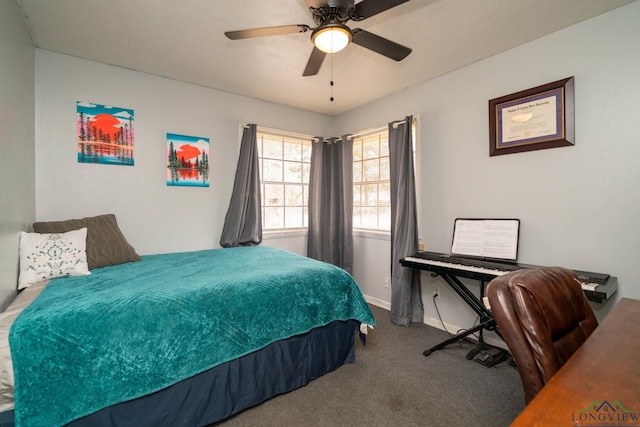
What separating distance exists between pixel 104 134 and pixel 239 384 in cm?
256

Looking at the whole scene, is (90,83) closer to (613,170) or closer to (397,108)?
(397,108)

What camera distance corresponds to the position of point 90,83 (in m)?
2.62

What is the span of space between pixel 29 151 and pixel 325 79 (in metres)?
2.64

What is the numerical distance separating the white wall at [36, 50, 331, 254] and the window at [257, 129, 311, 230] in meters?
0.30

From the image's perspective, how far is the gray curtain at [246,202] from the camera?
3330mm

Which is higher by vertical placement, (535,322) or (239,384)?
(535,322)

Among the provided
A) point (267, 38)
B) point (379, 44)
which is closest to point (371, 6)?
point (379, 44)

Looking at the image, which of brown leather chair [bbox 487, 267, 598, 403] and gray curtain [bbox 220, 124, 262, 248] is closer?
brown leather chair [bbox 487, 267, 598, 403]

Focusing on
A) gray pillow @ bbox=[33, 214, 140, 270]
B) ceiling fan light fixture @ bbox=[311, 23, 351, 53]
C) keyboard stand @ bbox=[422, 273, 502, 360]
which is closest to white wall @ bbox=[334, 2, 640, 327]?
Result: keyboard stand @ bbox=[422, 273, 502, 360]

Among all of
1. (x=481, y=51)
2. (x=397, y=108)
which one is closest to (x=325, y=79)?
(x=397, y=108)

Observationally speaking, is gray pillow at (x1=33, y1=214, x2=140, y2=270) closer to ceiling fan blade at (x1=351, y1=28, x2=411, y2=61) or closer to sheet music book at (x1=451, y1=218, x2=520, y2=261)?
ceiling fan blade at (x1=351, y1=28, x2=411, y2=61)

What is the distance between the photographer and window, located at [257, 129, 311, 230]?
3777 millimetres

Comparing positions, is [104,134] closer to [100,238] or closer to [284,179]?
[100,238]

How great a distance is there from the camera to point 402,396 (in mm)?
1878
